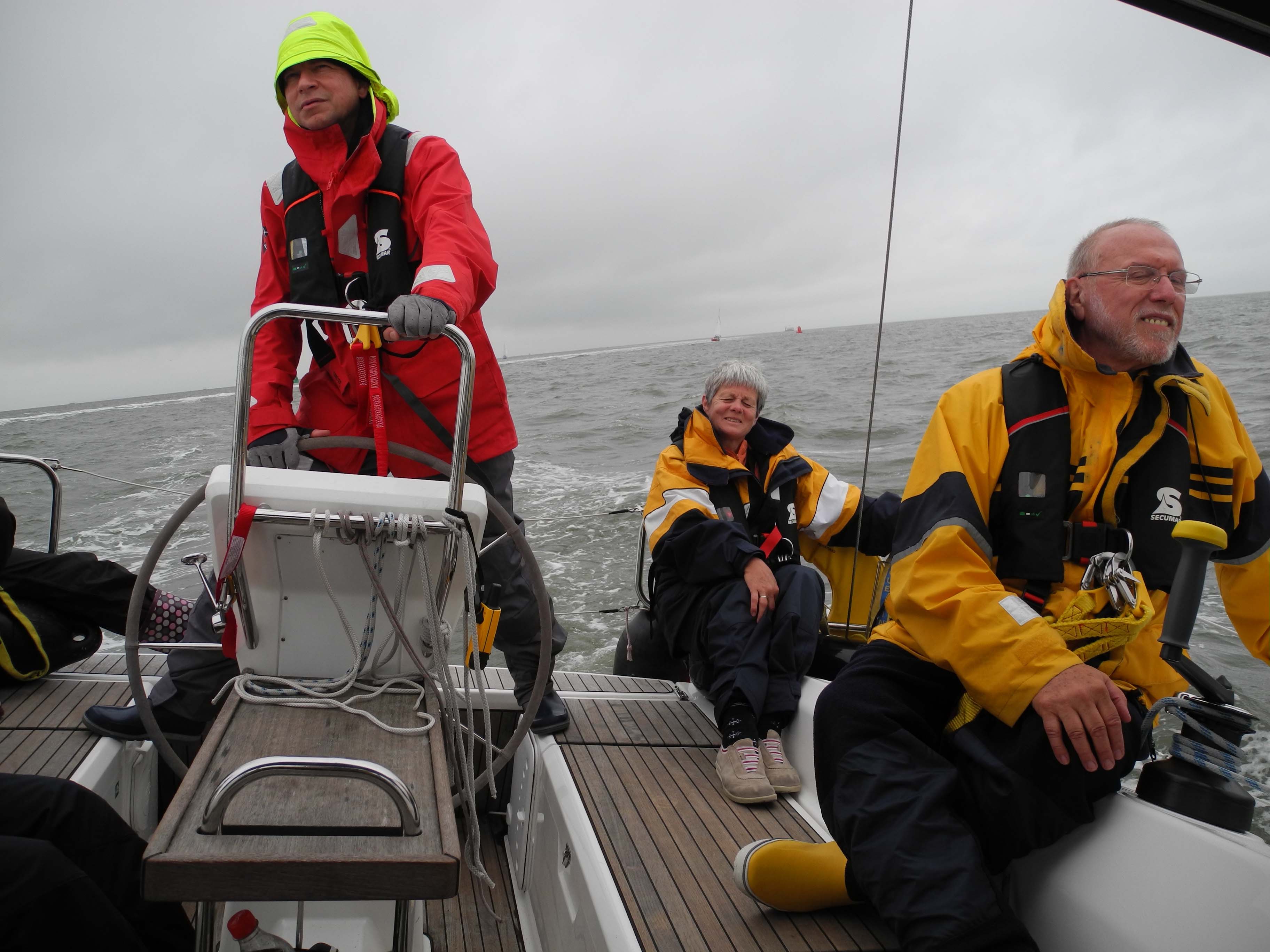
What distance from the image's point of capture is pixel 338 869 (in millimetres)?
910

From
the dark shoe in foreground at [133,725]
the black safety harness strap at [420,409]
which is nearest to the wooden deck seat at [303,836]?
the black safety harness strap at [420,409]

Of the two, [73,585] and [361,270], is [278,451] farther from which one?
[73,585]

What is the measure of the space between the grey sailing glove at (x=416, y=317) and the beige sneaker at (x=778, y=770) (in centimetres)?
121

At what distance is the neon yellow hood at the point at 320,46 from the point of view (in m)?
1.66

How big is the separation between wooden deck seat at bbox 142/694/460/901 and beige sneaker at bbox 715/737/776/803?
0.88 metres

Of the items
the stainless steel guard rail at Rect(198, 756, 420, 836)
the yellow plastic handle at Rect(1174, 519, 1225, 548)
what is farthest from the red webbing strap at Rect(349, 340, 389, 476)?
the yellow plastic handle at Rect(1174, 519, 1225, 548)

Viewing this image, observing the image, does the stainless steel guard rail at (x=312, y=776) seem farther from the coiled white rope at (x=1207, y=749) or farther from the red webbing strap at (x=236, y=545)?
the coiled white rope at (x=1207, y=749)

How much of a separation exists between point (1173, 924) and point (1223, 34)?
1047 mm

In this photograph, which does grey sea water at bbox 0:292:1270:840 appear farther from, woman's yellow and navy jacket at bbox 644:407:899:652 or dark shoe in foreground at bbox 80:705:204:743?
dark shoe in foreground at bbox 80:705:204:743

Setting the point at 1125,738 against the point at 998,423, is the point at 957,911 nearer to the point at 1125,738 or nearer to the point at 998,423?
the point at 1125,738

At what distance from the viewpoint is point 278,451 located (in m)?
1.69

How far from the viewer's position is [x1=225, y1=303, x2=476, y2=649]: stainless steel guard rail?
1235 mm

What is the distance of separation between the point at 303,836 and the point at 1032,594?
1.13 metres

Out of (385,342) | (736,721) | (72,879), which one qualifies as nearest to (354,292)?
(385,342)
